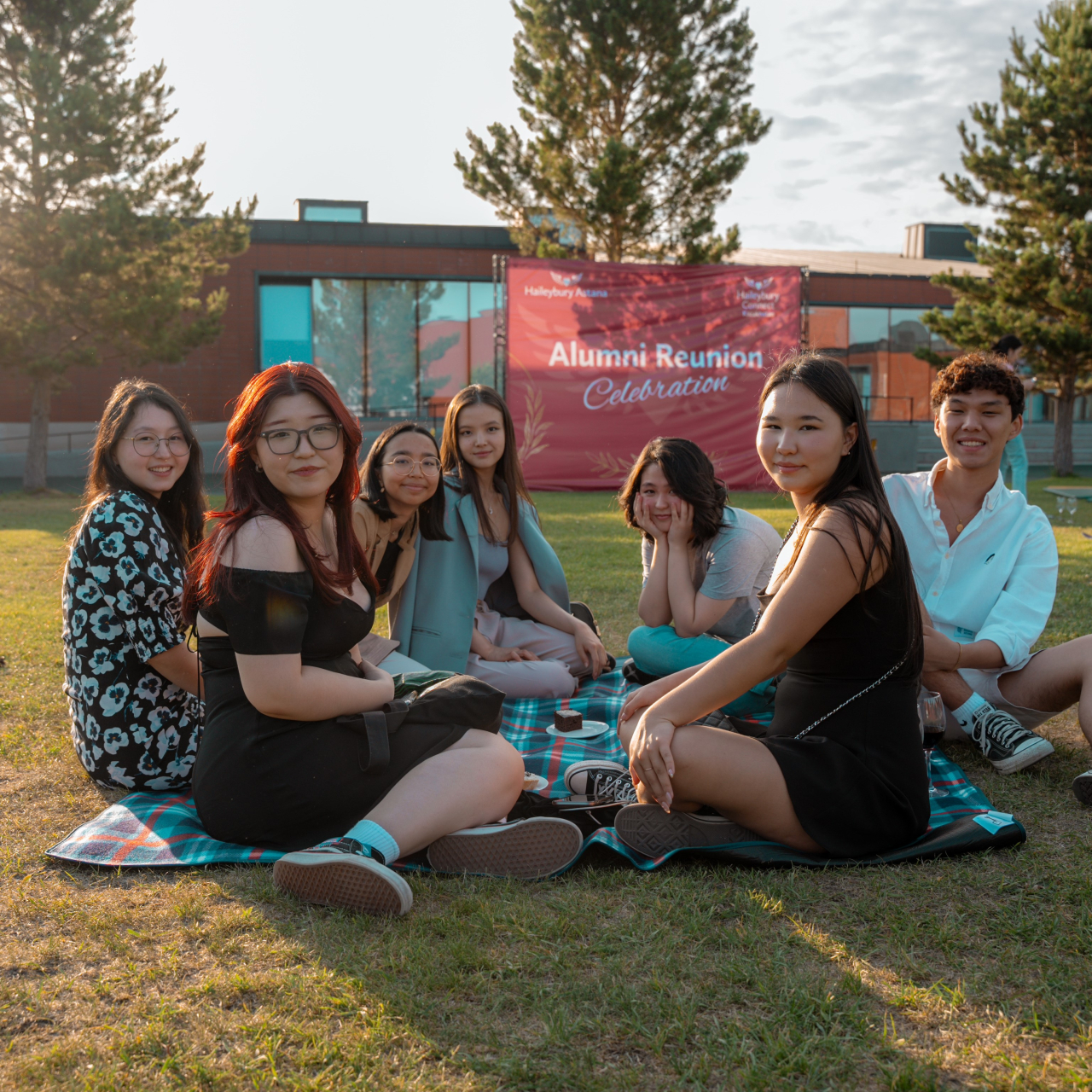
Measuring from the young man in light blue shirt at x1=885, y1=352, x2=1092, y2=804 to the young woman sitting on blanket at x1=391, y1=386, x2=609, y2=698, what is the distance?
169cm

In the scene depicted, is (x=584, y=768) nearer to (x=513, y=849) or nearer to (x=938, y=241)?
(x=513, y=849)

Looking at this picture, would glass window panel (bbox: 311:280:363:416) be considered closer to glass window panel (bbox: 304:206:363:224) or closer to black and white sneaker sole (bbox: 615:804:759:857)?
glass window panel (bbox: 304:206:363:224)

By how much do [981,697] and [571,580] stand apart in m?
4.58

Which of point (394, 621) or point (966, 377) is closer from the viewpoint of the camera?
point (966, 377)

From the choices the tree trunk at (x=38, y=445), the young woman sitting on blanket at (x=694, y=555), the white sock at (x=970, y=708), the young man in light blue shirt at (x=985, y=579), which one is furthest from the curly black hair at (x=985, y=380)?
the tree trunk at (x=38, y=445)

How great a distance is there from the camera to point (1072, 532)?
1077 centimetres

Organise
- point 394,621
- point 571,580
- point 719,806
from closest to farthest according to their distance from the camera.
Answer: point 719,806 → point 394,621 → point 571,580

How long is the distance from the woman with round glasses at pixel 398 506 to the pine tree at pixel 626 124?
14.4m

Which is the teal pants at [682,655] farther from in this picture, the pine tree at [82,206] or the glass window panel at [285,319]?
the glass window panel at [285,319]

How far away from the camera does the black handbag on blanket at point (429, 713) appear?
2.58 meters

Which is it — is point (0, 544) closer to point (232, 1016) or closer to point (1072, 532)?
point (232, 1016)

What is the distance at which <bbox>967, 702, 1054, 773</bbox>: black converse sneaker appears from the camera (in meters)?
3.40

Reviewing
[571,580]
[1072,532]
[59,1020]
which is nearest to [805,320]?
[1072,532]

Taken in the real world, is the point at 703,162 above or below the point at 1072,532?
above
